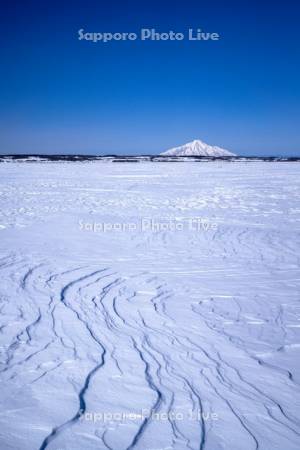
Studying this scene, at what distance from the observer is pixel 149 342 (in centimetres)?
328

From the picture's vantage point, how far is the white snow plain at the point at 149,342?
227cm

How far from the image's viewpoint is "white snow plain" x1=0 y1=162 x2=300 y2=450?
2.27 m

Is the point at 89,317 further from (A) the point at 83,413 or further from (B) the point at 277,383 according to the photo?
(B) the point at 277,383

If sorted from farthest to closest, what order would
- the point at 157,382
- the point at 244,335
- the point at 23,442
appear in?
1. the point at 244,335
2. the point at 157,382
3. the point at 23,442

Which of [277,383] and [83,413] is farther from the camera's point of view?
[277,383]

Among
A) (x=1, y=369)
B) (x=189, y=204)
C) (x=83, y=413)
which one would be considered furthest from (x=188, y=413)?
(x=189, y=204)

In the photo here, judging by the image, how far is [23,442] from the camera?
2123 mm

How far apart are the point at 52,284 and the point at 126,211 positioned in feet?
19.4

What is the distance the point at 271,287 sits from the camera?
475 centimetres

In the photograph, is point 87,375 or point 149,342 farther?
point 149,342

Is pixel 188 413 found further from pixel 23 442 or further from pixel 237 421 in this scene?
pixel 23 442

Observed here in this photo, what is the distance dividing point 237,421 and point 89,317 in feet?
6.35

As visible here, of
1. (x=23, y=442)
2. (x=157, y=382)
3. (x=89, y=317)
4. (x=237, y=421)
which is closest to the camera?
(x=23, y=442)

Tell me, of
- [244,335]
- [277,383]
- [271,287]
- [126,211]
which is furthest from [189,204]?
[277,383]
